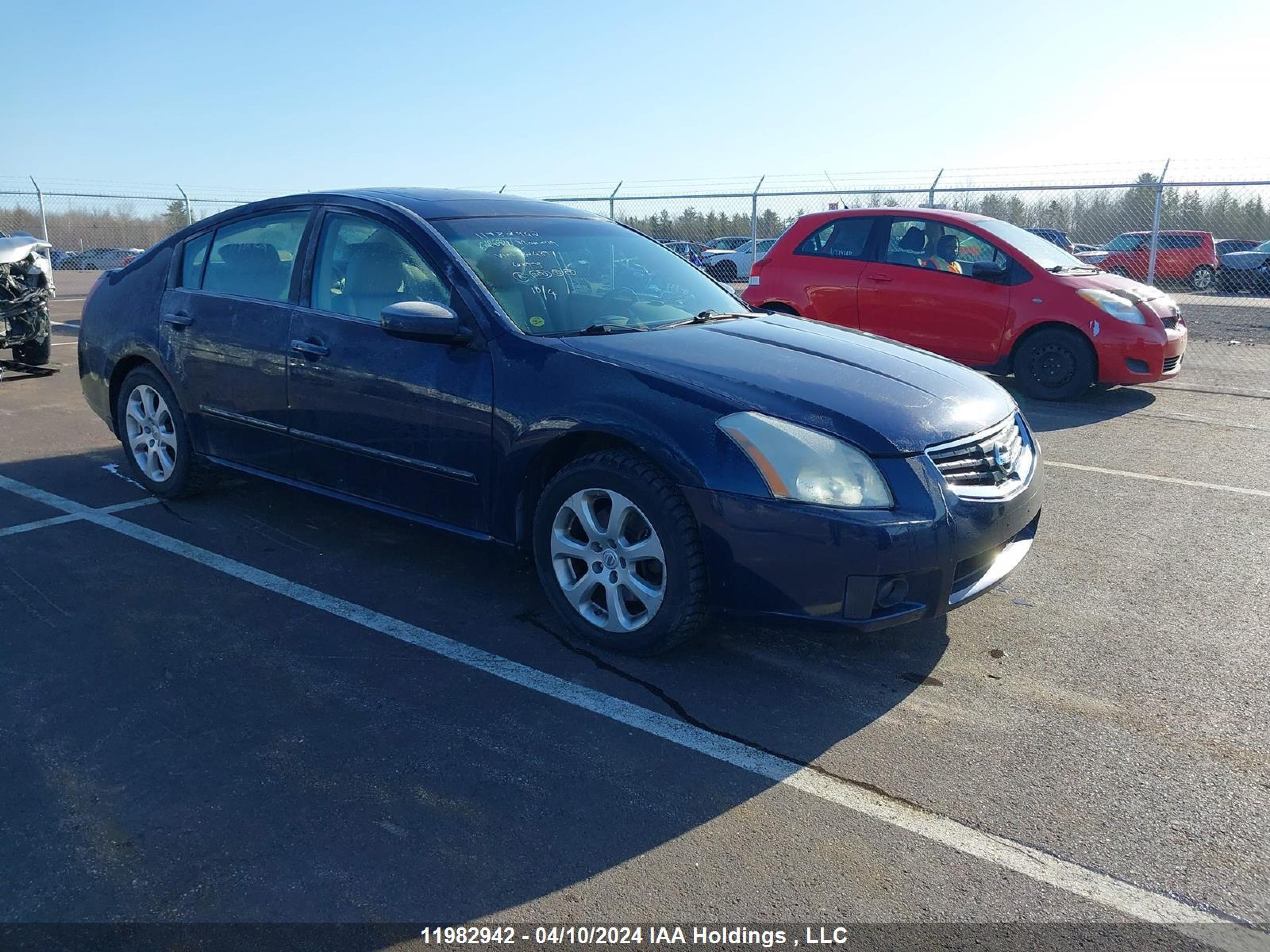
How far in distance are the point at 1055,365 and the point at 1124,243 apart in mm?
10157

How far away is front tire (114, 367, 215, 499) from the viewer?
211 inches

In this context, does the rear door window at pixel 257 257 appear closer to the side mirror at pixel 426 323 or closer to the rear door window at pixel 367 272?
the rear door window at pixel 367 272

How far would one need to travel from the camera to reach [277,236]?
16.0 feet

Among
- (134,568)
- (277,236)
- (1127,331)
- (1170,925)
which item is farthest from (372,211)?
(1127,331)

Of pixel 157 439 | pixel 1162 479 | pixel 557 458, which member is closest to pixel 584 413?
pixel 557 458

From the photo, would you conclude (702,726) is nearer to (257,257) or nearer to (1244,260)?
(257,257)

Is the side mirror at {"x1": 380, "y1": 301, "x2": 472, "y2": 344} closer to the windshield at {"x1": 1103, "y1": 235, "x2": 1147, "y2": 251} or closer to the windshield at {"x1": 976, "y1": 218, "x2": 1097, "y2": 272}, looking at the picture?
the windshield at {"x1": 976, "y1": 218, "x2": 1097, "y2": 272}

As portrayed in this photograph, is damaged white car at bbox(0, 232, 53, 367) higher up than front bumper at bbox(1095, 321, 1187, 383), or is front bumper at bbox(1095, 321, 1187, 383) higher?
damaged white car at bbox(0, 232, 53, 367)

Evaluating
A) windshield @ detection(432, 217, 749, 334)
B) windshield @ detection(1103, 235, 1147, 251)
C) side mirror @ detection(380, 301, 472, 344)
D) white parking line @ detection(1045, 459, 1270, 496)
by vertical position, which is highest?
windshield @ detection(1103, 235, 1147, 251)

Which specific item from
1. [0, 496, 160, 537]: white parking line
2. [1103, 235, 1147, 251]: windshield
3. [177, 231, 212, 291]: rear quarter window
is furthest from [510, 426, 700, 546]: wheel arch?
[1103, 235, 1147, 251]: windshield

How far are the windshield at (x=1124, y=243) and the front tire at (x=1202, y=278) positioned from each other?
220 inches

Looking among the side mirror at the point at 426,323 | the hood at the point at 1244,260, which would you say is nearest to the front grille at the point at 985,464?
the side mirror at the point at 426,323

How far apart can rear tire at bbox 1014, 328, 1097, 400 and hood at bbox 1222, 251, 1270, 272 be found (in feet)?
59.3

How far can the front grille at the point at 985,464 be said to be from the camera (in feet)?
11.4
